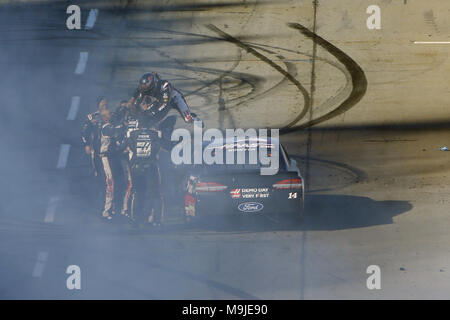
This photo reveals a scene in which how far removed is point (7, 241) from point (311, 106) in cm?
761

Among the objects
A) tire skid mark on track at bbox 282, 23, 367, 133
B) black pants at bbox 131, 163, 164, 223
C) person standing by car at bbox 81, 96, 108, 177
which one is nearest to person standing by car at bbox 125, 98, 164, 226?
black pants at bbox 131, 163, 164, 223

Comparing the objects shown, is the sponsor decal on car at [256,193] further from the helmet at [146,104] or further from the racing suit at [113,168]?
the helmet at [146,104]

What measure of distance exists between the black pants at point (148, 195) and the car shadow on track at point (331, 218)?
2.32ft

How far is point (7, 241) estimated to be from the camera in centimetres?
1093

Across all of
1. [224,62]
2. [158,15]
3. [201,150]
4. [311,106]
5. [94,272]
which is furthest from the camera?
[158,15]

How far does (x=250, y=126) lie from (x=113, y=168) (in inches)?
165

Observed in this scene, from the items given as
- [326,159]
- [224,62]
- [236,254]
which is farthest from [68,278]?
[224,62]

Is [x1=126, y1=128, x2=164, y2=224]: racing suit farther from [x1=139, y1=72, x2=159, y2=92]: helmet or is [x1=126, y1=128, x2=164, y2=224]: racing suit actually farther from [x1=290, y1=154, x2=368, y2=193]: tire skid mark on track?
[x1=290, y1=154, x2=368, y2=193]: tire skid mark on track

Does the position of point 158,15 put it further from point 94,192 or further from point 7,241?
point 7,241

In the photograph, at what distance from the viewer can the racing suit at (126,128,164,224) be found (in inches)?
451

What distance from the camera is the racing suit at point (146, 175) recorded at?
37.6 ft

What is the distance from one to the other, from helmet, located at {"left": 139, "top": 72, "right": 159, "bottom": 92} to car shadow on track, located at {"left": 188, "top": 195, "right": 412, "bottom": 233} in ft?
7.54

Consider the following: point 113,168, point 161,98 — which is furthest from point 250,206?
point 113,168

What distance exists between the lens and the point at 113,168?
39.6 feet
